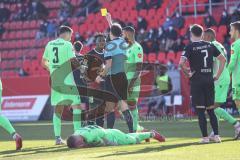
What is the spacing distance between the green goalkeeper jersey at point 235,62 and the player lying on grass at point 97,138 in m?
2.42

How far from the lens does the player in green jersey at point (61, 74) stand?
12.9 m

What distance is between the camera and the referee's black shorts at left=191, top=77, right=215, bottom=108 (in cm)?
1138

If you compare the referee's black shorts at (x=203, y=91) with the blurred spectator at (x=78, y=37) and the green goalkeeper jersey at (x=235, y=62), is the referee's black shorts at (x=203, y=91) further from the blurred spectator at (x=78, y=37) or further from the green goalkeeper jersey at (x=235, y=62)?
the blurred spectator at (x=78, y=37)

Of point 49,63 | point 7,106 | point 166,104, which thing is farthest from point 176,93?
point 49,63

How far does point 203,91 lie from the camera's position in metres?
11.5

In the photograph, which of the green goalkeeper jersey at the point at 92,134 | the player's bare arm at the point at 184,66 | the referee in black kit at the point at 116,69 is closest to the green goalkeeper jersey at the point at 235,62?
the player's bare arm at the point at 184,66

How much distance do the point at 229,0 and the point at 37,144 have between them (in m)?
19.5

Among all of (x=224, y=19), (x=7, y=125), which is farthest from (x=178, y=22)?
(x=7, y=125)

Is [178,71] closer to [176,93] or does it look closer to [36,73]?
[176,93]

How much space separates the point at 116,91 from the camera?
1225 centimetres

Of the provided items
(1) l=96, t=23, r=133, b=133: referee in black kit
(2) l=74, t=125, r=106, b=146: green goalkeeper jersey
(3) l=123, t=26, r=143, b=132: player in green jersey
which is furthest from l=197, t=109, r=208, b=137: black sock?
(3) l=123, t=26, r=143, b=132: player in green jersey

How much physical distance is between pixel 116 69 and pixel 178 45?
1529cm

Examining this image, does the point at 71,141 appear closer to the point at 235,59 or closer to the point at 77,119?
the point at 77,119

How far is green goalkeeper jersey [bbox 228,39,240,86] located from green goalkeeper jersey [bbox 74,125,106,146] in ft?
10.3
